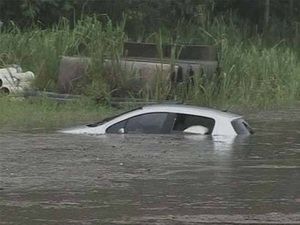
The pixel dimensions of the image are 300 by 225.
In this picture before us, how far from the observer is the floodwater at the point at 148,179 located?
891cm

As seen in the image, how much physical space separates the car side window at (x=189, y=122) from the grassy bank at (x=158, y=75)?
7.33 metres

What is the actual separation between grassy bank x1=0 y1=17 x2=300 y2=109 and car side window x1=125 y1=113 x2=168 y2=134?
7.30m

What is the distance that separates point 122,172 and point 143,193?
1.65 m

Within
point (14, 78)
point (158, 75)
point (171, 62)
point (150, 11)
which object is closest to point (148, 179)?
point (158, 75)

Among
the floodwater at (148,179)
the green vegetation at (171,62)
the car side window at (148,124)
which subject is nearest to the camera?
the floodwater at (148,179)

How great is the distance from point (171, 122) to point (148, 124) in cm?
41

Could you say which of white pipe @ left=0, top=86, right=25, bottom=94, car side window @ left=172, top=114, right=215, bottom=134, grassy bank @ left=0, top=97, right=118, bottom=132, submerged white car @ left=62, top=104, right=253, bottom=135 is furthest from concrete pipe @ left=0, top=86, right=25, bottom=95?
car side window @ left=172, top=114, right=215, bottom=134

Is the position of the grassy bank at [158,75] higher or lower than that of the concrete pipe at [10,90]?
higher

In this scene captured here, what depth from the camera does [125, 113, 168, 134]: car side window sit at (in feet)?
51.0

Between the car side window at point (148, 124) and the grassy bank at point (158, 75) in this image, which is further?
the grassy bank at point (158, 75)

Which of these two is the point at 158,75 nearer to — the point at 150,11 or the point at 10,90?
the point at 10,90

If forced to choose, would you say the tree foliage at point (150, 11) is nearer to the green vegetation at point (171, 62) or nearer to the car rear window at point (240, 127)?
the green vegetation at point (171, 62)

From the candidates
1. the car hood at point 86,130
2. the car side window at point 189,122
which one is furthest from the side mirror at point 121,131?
the car side window at point 189,122

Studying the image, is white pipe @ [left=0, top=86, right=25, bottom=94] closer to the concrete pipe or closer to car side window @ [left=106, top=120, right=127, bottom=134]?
the concrete pipe
